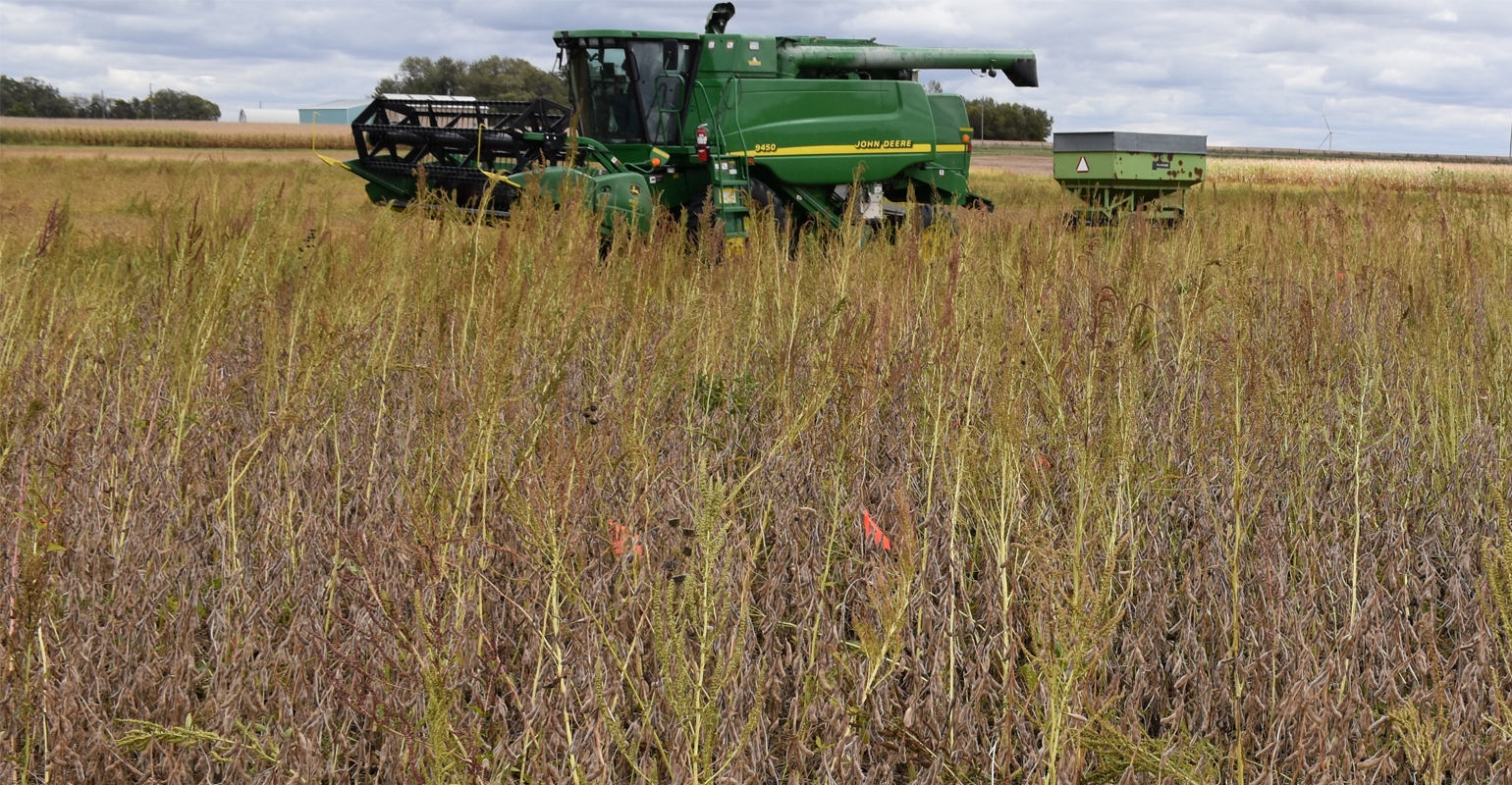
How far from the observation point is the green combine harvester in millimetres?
9062

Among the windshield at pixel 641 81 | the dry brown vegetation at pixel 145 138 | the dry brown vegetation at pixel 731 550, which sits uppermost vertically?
the dry brown vegetation at pixel 145 138

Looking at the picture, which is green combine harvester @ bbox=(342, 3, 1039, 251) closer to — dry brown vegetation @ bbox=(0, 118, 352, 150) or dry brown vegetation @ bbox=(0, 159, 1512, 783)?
dry brown vegetation @ bbox=(0, 159, 1512, 783)

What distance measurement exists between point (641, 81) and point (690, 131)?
61cm

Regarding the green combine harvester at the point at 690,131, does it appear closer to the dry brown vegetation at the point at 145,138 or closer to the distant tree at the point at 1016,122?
the dry brown vegetation at the point at 145,138

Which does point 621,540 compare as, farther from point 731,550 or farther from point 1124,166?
point 1124,166

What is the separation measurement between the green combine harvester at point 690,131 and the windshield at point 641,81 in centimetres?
1

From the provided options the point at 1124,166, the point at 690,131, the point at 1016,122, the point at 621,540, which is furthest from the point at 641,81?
the point at 1016,122

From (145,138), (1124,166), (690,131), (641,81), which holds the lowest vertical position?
(1124,166)

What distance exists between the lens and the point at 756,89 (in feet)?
32.2

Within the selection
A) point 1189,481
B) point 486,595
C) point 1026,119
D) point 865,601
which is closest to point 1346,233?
point 1189,481

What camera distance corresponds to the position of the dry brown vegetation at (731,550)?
181 cm

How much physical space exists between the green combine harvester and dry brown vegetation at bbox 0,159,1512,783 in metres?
4.93

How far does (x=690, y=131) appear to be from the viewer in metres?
9.69

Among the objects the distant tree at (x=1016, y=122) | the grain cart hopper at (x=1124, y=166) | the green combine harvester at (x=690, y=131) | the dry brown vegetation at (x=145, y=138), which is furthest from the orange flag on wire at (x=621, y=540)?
the distant tree at (x=1016, y=122)
